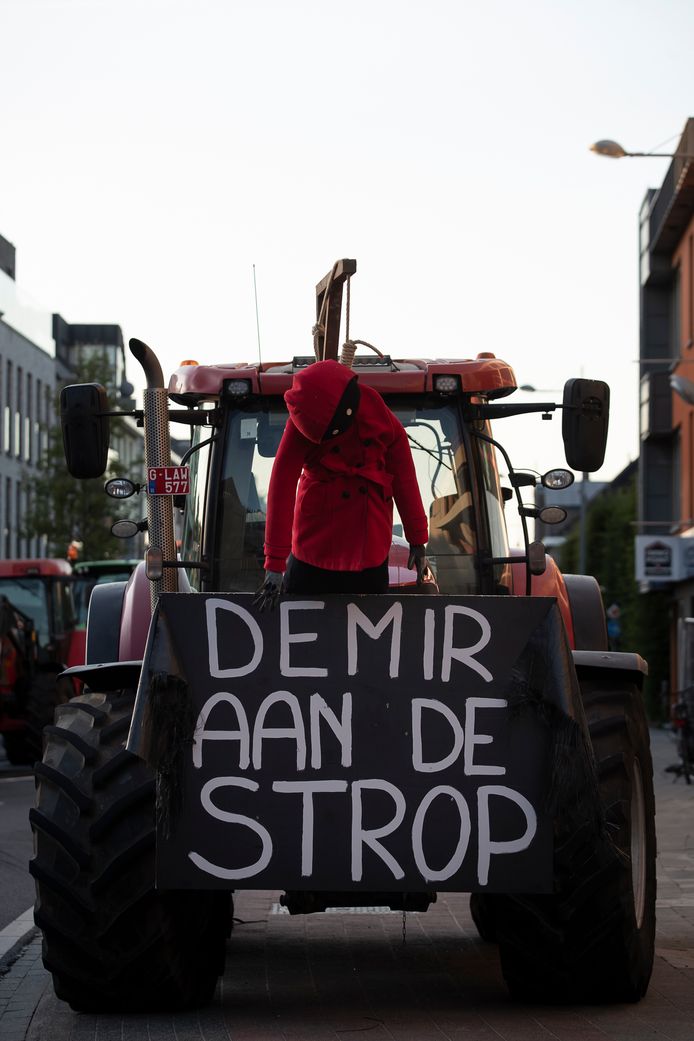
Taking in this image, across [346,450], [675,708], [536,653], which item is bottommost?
[675,708]

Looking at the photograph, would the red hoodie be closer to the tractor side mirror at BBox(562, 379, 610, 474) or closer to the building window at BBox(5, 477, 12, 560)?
the tractor side mirror at BBox(562, 379, 610, 474)

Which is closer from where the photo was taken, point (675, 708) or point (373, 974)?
point (373, 974)

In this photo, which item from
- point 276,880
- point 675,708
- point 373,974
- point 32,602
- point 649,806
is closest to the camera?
point 276,880

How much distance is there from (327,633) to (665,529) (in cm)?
4748

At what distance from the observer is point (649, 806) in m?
7.45

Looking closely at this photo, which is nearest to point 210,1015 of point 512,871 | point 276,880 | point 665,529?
point 276,880

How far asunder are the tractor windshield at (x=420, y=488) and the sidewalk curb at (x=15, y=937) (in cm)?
221


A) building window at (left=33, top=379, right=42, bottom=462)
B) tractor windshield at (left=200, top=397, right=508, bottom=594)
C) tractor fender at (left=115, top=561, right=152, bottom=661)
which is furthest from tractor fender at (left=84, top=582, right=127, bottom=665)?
building window at (left=33, top=379, right=42, bottom=462)

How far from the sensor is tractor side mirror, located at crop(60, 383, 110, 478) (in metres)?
7.98

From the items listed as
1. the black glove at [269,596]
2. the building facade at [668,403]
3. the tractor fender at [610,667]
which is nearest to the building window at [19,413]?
the building facade at [668,403]

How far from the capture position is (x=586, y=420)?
7984 mm

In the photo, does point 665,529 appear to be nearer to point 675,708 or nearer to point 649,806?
point 675,708

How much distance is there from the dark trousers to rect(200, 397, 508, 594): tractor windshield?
4.85ft

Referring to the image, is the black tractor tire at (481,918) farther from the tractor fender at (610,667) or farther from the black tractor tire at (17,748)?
the black tractor tire at (17,748)
